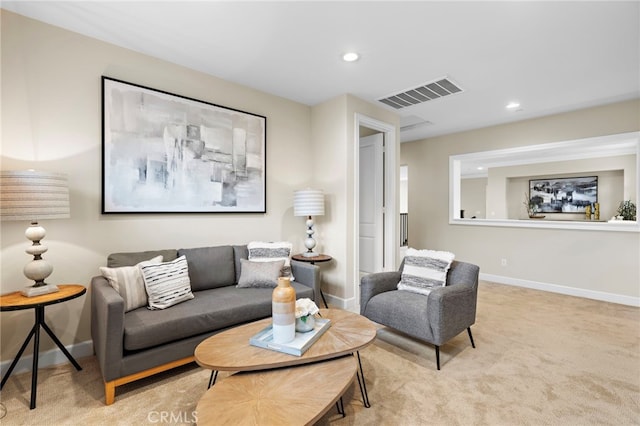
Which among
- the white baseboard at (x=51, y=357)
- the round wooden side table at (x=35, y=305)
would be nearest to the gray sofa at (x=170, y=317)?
the round wooden side table at (x=35, y=305)

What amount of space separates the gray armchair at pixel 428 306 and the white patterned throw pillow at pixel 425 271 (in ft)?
0.23

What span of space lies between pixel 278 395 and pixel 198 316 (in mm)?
1122

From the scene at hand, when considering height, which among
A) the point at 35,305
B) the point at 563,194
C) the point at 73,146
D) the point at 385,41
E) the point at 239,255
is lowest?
the point at 35,305

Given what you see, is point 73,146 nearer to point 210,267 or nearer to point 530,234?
point 210,267

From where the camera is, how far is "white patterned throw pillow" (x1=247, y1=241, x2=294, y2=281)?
301cm

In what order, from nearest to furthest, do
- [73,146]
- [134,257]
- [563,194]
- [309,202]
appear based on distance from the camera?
[73,146]
[134,257]
[309,202]
[563,194]

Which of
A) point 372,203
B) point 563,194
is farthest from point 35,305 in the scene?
point 563,194

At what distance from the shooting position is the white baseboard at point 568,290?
3.80 meters

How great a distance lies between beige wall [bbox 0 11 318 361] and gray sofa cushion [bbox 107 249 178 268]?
182 millimetres

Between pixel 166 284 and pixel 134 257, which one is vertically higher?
pixel 134 257

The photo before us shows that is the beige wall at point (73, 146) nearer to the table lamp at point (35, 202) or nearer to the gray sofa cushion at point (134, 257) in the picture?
the gray sofa cushion at point (134, 257)

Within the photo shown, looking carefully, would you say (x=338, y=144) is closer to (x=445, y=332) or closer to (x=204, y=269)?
(x=204, y=269)

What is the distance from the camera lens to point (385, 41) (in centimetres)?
250

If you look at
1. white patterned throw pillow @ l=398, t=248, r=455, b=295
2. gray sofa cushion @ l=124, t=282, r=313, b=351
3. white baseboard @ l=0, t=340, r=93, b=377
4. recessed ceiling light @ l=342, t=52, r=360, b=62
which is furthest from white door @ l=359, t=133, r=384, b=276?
white baseboard @ l=0, t=340, r=93, b=377
